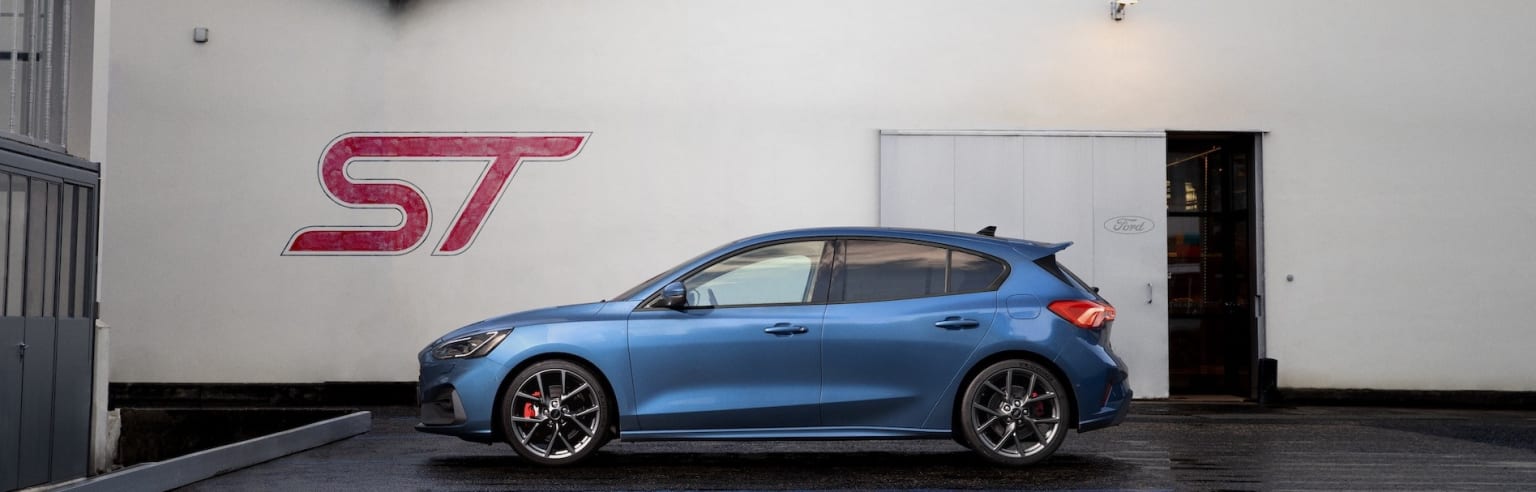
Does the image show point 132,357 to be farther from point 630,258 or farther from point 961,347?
point 961,347

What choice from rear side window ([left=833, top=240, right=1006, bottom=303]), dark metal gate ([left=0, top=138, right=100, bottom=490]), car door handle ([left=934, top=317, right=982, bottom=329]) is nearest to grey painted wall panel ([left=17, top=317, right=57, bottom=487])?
dark metal gate ([left=0, top=138, right=100, bottom=490])

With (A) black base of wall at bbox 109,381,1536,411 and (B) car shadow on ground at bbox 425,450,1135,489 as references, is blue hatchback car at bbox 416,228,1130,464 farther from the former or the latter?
(A) black base of wall at bbox 109,381,1536,411

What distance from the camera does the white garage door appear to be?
41.9ft

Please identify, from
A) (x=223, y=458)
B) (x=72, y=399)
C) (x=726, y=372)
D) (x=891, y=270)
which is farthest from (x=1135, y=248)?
(x=72, y=399)

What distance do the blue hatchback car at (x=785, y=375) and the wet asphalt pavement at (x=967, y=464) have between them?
213mm

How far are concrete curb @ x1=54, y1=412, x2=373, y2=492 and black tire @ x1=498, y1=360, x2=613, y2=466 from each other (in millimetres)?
1547

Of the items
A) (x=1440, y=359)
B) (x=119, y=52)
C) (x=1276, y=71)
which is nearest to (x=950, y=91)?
(x=1276, y=71)

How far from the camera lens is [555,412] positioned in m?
7.46

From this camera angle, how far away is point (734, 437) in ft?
24.4

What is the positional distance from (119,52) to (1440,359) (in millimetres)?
12543

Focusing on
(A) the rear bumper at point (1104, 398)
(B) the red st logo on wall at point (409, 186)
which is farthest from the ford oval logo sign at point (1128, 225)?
(A) the rear bumper at point (1104, 398)

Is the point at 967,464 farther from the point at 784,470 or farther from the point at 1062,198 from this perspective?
the point at 1062,198

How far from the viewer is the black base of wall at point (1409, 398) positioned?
12875 mm

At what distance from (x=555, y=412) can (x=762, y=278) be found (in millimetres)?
1354
